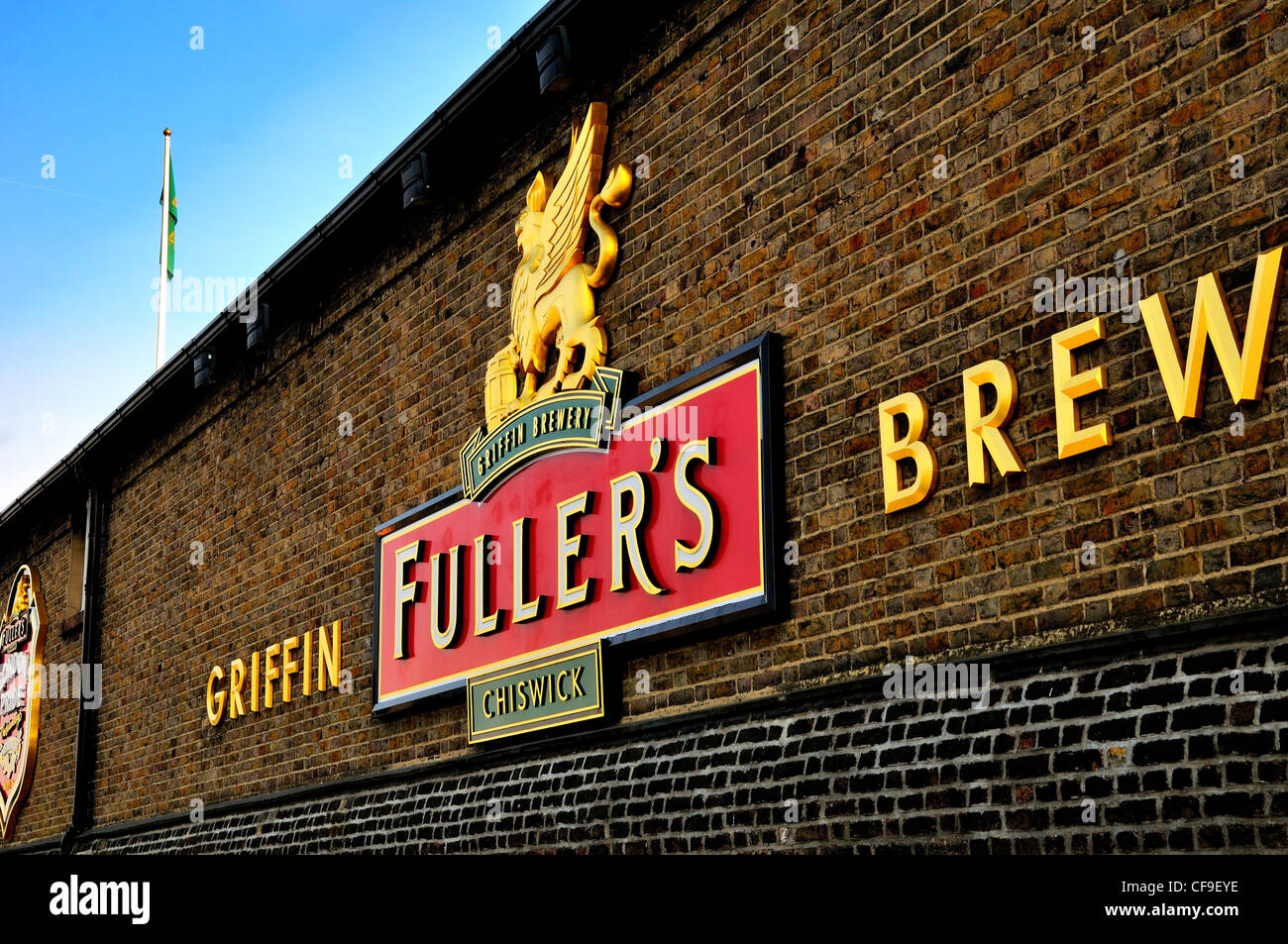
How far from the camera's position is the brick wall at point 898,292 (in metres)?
5.28

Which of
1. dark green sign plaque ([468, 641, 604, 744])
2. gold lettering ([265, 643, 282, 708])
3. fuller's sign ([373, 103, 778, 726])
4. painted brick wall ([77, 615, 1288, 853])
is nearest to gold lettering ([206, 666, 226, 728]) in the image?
gold lettering ([265, 643, 282, 708])

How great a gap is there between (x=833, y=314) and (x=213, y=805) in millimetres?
7733

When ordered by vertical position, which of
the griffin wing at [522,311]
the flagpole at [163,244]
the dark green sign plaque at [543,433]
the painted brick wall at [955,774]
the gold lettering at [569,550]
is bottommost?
the painted brick wall at [955,774]

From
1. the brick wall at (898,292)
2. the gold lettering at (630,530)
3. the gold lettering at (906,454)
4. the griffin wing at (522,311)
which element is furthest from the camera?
the griffin wing at (522,311)

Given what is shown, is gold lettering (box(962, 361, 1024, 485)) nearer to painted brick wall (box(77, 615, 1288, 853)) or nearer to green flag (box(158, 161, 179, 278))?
painted brick wall (box(77, 615, 1288, 853))

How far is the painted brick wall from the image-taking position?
15.9 ft

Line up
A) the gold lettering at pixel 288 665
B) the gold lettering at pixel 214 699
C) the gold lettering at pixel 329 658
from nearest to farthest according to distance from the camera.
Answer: the gold lettering at pixel 329 658 < the gold lettering at pixel 288 665 < the gold lettering at pixel 214 699

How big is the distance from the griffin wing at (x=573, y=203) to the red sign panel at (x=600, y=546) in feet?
3.88

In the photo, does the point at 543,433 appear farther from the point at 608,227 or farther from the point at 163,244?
the point at 163,244

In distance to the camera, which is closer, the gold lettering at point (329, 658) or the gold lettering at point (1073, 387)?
the gold lettering at point (1073, 387)

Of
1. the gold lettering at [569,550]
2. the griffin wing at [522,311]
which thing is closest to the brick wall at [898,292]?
the griffin wing at [522,311]

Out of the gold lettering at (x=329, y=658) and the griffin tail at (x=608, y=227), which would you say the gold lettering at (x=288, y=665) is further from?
the griffin tail at (x=608, y=227)

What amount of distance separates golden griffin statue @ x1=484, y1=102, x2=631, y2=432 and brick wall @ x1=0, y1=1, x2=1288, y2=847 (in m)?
0.14
